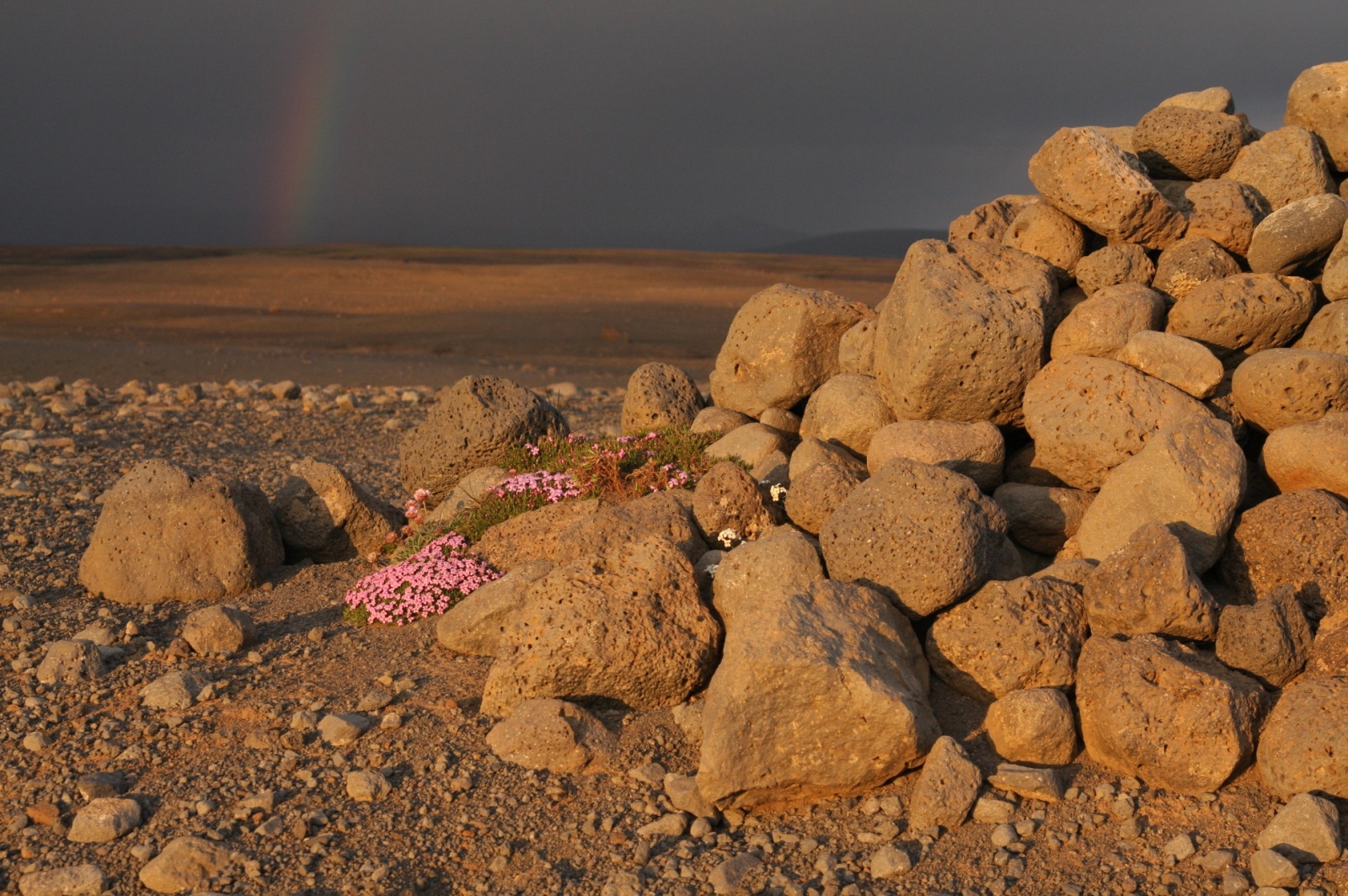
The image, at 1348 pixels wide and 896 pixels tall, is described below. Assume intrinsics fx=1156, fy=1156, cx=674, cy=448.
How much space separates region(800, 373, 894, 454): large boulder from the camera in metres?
9.48

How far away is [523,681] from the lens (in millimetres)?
Answer: 7016

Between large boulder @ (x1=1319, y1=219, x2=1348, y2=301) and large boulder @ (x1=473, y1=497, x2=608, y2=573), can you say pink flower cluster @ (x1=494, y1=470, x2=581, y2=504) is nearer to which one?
large boulder @ (x1=473, y1=497, x2=608, y2=573)

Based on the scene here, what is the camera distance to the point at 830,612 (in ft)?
21.3

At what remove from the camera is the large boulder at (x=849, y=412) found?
948cm

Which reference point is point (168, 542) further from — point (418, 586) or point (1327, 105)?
point (1327, 105)

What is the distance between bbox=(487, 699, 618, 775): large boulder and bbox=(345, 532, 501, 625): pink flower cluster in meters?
2.16

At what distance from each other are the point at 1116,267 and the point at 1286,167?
190 cm

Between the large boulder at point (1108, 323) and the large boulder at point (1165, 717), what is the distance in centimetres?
280

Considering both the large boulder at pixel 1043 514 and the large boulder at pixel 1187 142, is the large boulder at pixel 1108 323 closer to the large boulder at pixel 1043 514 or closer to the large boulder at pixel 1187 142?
the large boulder at pixel 1043 514

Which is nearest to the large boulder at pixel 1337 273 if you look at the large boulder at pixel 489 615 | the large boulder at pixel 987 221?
the large boulder at pixel 987 221

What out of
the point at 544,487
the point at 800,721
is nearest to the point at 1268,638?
the point at 800,721

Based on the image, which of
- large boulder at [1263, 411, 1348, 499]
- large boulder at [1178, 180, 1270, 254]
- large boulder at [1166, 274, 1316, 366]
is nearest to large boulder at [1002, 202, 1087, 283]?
large boulder at [1178, 180, 1270, 254]

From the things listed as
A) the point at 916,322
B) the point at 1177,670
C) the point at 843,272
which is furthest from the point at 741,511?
the point at 843,272

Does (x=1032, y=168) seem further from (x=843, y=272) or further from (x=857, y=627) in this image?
(x=843, y=272)
